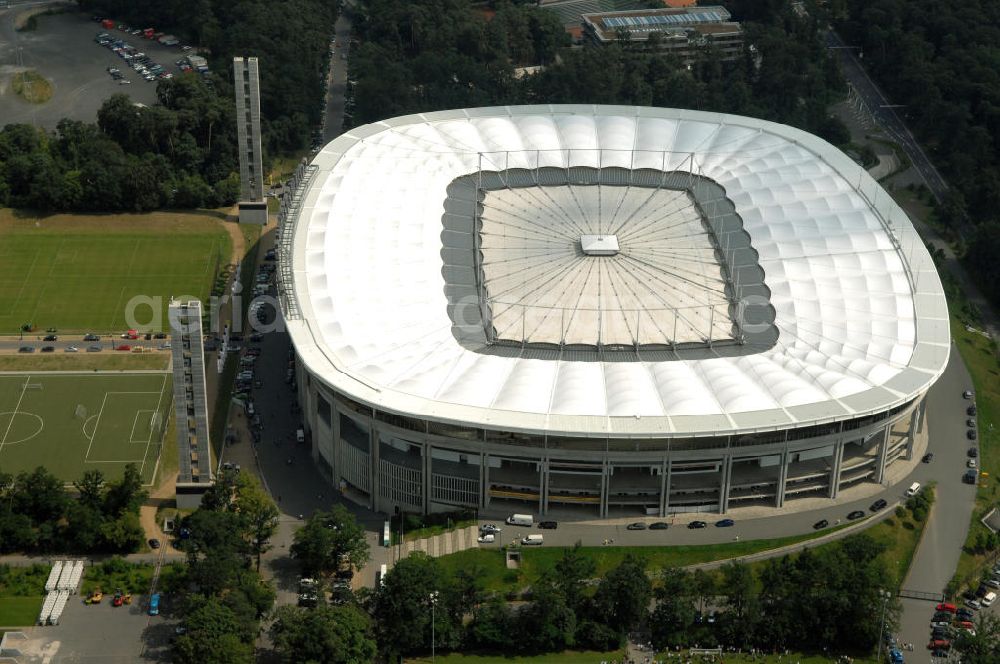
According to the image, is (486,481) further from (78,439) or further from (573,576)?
(78,439)

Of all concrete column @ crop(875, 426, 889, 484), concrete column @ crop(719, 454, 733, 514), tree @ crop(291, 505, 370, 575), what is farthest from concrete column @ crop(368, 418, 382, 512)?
concrete column @ crop(875, 426, 889, 484)

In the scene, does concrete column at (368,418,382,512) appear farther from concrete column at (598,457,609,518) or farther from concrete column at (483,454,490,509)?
concrete column at (598,457,609,518)

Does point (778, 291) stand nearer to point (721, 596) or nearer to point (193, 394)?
point (721, 596)

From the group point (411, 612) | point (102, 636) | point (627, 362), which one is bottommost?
point (102, 636)

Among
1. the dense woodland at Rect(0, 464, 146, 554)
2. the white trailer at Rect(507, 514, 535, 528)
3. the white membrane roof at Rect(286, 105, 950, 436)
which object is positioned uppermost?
the white membrane roof at Rect(286, 105, 950, 436)

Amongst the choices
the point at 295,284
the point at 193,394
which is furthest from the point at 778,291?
the point at 193,394

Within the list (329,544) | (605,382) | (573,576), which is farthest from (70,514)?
(605,382)
